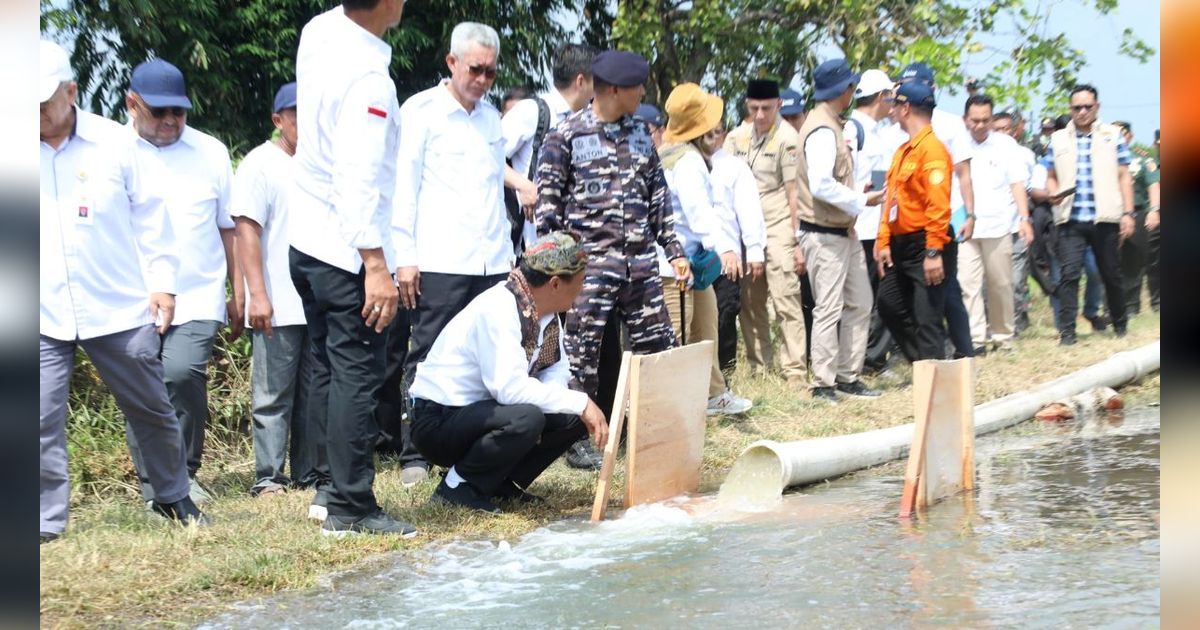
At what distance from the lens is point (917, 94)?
8.16 meters

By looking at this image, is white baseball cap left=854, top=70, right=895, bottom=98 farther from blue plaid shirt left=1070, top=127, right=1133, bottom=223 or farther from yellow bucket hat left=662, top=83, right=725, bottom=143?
blue plaid shirt left=1070, top=127, right=1133, bottom=223

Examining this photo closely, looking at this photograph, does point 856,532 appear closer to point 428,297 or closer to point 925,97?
point 428,297

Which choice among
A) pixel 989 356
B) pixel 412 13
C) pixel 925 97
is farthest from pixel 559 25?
pixel 925 97

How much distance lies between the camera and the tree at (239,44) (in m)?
12.8

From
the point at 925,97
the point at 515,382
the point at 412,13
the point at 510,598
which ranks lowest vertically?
the point at 510,598

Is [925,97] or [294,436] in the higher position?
[925,97]

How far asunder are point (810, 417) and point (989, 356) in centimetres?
332

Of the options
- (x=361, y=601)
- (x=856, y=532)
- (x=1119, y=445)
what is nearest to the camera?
→ (x=361, y=601)

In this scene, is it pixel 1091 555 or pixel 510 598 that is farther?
pixel 1091 555

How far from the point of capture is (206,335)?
6.33 meters

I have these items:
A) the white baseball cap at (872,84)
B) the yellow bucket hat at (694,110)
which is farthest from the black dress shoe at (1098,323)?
the yellow bucket hat at (694,110)

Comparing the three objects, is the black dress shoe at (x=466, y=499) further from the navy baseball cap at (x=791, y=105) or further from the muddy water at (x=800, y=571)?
the navy baseball cap at (x=791, y=105)

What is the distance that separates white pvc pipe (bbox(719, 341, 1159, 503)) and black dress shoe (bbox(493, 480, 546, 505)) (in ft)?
2.85

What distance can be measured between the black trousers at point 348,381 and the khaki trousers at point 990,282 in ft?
23.9
